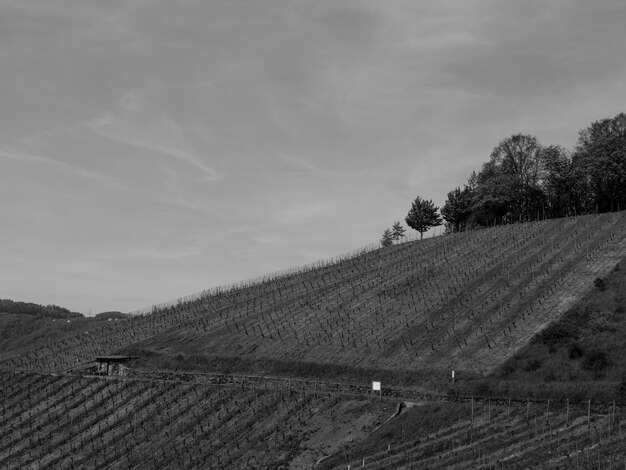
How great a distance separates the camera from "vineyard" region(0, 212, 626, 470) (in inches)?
2056

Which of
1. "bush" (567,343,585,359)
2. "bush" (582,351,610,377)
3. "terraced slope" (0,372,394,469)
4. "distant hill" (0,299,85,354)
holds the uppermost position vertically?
"distant hill" (0,299,85,354)

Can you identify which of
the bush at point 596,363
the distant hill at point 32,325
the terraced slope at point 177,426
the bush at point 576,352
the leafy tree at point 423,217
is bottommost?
the terraced slope at point 177,426

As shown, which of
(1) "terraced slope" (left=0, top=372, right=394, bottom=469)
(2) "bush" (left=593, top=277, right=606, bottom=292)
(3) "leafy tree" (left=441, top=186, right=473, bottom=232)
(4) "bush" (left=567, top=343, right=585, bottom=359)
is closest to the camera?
(1) "terraced slope" (left=0, top=372, right=394, bottom=469)

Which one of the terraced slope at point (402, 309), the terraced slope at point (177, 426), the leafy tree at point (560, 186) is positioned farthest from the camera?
the leafy tree at point (560, 186)

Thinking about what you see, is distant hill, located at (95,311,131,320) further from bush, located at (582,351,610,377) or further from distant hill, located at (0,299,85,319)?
bush, located at (582,351,610,377)

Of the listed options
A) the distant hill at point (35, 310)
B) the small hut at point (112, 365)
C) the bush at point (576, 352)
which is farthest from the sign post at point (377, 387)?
the distant hill at point (35, 310)

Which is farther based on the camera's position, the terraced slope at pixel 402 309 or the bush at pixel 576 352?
the terraced slope at pixel 402 309

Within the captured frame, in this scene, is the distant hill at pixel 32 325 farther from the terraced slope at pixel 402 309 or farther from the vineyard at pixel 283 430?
the vineyard at pixel 283 430

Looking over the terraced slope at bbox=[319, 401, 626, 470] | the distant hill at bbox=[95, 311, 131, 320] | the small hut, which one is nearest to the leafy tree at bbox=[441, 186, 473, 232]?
the distant hill at bbox=[95, 311, 131, 320]

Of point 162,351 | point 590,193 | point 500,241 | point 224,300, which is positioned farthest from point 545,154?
point 162,351

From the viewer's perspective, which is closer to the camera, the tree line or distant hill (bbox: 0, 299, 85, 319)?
the tree line

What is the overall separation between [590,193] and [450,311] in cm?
5885

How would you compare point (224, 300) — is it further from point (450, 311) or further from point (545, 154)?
point (545, 154)

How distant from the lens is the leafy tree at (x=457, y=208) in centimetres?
14825
